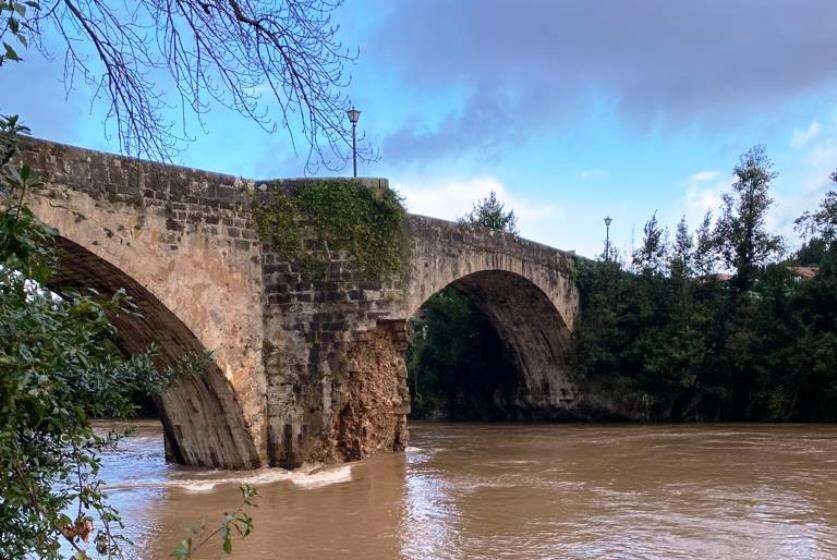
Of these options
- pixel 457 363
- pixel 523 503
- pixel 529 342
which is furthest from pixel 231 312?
pixel 457 363

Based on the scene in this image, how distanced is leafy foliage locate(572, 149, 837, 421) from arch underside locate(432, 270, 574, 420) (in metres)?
0.66

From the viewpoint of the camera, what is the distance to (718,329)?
19859 mm

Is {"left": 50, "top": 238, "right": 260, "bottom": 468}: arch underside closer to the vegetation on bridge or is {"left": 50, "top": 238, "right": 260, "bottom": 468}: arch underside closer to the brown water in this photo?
the brown water

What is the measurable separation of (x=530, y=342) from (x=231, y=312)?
1213cm

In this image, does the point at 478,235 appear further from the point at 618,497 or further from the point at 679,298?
the point at 618,497

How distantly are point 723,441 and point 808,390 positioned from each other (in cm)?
488

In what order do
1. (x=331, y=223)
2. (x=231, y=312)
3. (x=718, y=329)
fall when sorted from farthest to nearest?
(x=718, y=329) < (x=331, y=223) < (x=231, y=312)

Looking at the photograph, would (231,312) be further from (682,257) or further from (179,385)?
(682,257)

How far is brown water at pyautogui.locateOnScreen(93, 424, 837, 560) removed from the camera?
7.13 meters

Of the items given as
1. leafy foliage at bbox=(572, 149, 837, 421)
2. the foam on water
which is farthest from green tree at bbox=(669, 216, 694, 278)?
the foam on water

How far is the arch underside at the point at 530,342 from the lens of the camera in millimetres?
20144

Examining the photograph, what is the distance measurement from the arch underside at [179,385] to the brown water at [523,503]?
328mm

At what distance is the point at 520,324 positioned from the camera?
2130cm

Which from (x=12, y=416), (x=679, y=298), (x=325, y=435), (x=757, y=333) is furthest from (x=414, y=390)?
(x=12, y=416)
